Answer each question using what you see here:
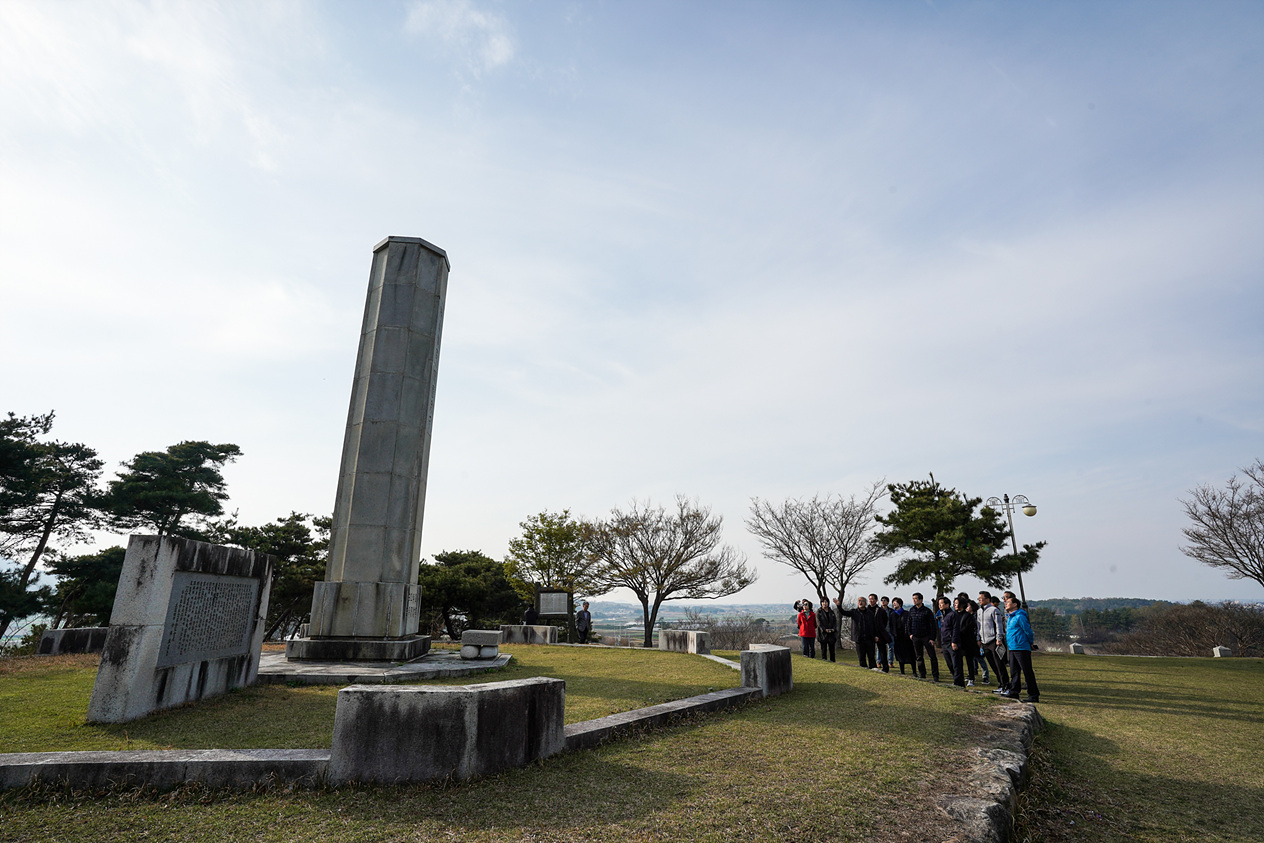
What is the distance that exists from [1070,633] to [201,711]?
232 feet

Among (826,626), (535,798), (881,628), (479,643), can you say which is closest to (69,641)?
(479,643)

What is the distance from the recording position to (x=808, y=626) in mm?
14492

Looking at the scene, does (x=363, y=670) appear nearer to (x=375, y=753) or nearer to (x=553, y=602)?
(x=375, y=753)

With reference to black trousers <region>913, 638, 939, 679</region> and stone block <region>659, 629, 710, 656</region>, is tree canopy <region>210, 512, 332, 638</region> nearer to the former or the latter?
stone block <region>659, 629, 710, 656</region>

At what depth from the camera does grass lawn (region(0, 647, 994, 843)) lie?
338 centimetres

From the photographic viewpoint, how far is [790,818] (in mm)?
3658

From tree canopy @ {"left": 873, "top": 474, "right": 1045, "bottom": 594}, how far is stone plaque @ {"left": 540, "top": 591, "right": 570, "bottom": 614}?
1339 cm

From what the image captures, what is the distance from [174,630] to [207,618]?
59cm

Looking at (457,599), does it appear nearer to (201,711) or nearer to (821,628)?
(821,628)

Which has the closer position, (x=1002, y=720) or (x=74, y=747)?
(x=74, y=747)

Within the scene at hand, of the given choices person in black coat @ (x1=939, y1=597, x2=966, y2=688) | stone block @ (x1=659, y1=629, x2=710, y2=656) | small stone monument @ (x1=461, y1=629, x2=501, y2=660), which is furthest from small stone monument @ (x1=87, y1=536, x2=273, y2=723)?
person in black coat @ (x1=939, y1=597, x2=966, y2=688)

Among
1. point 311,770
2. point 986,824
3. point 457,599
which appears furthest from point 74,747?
point 457,599

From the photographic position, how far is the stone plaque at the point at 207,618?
21.1 ft

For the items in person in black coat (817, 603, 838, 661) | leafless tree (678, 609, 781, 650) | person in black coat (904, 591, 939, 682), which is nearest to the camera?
person in black coat (904, 591, 939, 682)
